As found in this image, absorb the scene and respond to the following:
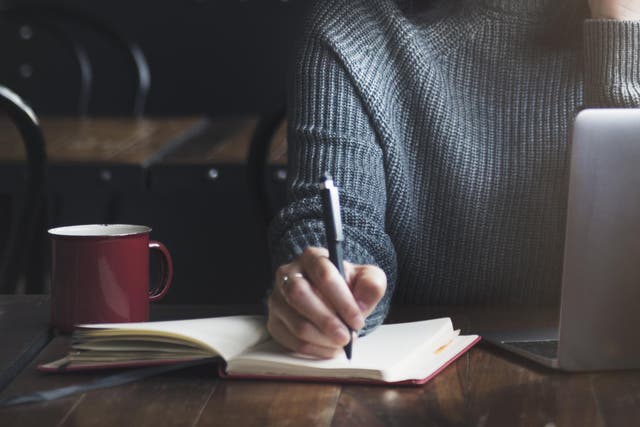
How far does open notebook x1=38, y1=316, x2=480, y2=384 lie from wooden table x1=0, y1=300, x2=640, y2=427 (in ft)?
0.04

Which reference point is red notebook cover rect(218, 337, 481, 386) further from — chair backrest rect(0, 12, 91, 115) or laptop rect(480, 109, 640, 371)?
chair backrest rect(0, 12, 91, 115)

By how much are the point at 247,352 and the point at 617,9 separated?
0.65 m

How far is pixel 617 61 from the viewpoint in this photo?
1233mm

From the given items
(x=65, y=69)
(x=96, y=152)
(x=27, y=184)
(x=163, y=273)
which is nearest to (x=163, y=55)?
(x=65, y=69)

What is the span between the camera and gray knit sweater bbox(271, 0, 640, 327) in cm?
126

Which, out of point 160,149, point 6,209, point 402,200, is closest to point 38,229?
point 6,209

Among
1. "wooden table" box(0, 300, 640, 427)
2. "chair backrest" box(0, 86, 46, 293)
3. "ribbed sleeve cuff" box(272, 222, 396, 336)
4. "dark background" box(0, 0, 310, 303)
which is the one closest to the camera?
"wooden table" box(0, 300, 640, 427)

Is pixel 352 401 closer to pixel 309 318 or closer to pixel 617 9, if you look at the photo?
pixel 309 318

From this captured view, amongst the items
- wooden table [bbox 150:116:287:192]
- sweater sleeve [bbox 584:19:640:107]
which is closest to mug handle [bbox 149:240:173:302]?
sweater sleeve [bbox 584:19:640:107]

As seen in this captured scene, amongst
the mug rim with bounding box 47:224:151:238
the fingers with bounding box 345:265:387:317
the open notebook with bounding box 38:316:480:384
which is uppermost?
the mug rim with bounding box 47:224:151:238

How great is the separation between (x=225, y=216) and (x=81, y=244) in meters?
1.30

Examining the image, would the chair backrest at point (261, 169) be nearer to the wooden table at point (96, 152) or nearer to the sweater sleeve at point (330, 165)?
the wooden table at point (96, 152)

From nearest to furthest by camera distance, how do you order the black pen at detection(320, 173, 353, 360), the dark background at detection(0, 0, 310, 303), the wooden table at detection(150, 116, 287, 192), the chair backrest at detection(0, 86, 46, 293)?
1. the black pen at detection(320, 173, 353, 360)
2. the chair backrest at detection(0, 86, 46, 293)
3. the wooden table at detection(150, 116, 287, 192)
4. the dark background at detection(0, 0, 310, 303)

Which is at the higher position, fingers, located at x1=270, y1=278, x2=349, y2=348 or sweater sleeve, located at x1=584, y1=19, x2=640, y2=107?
sweater sleeve, located at x1=584, y1=19, x2=640, y2=107
